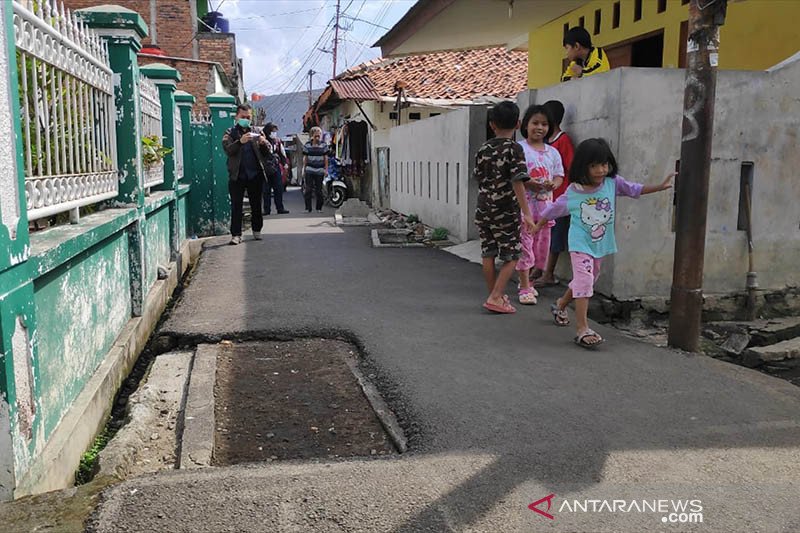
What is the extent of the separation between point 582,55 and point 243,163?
15.6 ft

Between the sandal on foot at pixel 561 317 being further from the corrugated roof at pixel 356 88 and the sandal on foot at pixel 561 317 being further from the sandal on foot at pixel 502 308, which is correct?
the corrugated roof at pixel 356 88

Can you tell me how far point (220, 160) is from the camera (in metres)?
10.8

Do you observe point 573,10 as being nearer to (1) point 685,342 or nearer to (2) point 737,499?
(1) point 685,342

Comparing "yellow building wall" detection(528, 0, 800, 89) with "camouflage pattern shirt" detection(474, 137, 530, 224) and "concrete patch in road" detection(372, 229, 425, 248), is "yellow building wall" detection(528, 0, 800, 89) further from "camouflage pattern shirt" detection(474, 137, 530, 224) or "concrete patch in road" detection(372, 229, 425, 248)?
"concrete patch in road" detection(372, 229, 425, 248)

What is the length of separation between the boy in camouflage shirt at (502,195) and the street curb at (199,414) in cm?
230

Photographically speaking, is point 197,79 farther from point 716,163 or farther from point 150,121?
point 716,163

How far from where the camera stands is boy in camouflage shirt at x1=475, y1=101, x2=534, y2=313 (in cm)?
541

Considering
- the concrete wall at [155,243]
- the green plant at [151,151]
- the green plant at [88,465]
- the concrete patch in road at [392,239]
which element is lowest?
the green plant at [88,465]

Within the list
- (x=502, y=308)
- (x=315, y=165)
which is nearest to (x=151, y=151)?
(x=502, y=308)

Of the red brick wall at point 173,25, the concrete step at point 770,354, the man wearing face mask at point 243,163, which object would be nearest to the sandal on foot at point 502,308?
the concrete step at point 770,354

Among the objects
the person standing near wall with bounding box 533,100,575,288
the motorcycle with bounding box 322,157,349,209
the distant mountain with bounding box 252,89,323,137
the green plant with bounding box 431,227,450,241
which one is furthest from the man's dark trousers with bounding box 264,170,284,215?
the distant mountain with bounding box 252,89,323,137

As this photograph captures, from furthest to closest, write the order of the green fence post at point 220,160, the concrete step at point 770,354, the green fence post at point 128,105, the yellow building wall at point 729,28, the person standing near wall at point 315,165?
the person standing near wall at point 315,165 → the green fence post at point 220,160 → the yellow building wall at point 729,28 → the concrete step at point 770,354 → the green fence post at point 128,105

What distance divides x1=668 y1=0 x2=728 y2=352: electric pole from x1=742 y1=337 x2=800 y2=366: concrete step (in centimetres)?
67

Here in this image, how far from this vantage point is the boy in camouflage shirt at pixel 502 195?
541 centimetres
